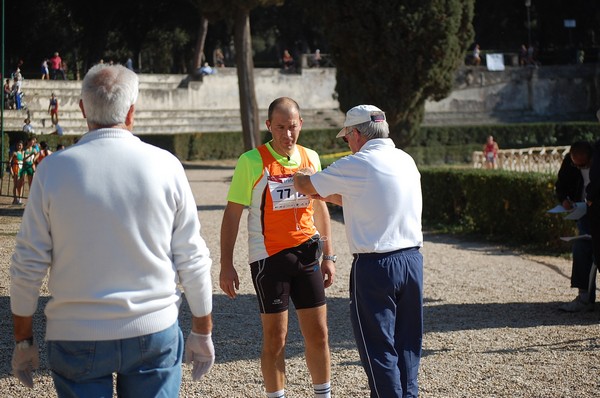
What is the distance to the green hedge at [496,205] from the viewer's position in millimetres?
13977

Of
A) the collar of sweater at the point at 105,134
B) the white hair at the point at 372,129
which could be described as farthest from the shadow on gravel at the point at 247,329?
the collar of sweater at the point at 105,134

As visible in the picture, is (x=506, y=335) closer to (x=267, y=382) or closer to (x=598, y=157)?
(x=598, y=157)

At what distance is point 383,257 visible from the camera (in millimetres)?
4742

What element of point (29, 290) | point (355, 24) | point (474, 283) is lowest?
point (474, 283)

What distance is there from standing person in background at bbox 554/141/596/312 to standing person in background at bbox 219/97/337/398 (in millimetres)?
4339

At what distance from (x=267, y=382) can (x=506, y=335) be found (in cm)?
327

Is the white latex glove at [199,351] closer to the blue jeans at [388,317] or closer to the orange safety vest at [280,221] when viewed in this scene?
the blue jeans at [388,317]

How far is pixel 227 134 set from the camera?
40562 mm

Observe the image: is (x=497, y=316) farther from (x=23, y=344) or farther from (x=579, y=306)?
(x=23, y=344)

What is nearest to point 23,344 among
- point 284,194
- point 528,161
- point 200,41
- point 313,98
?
point 284,194

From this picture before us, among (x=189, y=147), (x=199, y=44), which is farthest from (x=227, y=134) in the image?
(x=199, y=44)

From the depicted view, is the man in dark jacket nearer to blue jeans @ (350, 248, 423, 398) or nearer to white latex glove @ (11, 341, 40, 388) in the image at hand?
blue jeans @ (350, 248, 423, 398)

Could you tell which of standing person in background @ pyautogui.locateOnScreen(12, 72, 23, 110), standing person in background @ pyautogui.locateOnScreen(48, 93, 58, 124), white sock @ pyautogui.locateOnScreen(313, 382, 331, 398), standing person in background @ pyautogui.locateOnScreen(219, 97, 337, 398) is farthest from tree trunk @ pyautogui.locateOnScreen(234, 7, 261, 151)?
white sock @ pyautogui.locateOnScreen(313, 382, 331, 398)

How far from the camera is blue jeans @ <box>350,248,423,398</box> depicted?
470 centimetres
